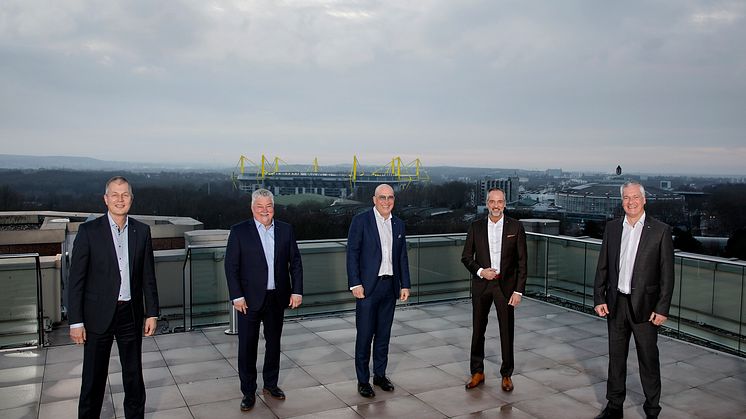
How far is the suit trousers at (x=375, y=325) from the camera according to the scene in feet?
14.0

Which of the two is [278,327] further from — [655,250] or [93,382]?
[655,250]

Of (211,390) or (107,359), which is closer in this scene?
(107,359)

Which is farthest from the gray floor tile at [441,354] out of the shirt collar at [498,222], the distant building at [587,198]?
the distant building at [587,198]

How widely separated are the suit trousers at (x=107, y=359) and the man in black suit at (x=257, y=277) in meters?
0.75

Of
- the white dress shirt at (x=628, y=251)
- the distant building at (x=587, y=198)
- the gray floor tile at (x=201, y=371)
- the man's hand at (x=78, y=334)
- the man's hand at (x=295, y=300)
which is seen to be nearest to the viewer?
the man's hand at (x=78, y=334)

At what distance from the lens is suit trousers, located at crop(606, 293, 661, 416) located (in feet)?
12.1

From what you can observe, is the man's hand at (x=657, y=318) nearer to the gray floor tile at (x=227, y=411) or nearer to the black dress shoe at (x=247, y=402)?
the gray floor tile at (x=227, y=411)

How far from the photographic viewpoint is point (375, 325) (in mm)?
4359

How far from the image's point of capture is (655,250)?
3.62m

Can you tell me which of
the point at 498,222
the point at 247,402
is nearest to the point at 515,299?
the point at 498,222

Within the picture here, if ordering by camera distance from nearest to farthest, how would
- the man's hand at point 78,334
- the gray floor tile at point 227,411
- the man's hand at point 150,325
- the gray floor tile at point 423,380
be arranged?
the man's hand at point 78,334, the man's hand at point 150,325, the gray floor tile at point 227,411, the gray floor tile at point 423,380

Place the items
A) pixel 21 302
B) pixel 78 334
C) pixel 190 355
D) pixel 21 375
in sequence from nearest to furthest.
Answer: pixel 78 334, pixel 21 375, pixel 190 355, pixel 21 302

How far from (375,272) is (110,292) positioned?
1.77 m

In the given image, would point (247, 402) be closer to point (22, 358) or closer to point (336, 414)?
point (336, 414)
